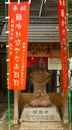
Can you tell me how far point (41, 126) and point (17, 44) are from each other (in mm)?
3243

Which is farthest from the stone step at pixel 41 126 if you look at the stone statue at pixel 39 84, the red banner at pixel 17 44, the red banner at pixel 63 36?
the red banner at pixel 17 44

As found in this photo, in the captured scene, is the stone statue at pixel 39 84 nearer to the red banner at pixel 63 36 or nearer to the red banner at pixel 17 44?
the red banner at pixel 63 36

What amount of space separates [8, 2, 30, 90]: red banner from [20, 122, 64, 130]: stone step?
2030 mm

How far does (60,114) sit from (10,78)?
358 centimetres

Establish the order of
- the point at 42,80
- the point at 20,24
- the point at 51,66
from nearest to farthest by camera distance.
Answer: the point at 20,24 < the point at 51,66 < the point at 42,80

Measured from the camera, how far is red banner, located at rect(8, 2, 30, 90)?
367 inches

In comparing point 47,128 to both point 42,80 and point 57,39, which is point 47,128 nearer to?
point 42,80

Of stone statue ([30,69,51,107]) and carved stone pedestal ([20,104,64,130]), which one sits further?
stone statue ([30,69,51,107])

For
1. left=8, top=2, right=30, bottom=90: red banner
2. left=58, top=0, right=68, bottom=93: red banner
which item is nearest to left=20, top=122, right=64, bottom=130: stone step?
left=58, top=0, right=68, bottom=93: red banner

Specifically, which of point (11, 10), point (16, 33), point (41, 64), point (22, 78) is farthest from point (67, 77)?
point (41, 64)

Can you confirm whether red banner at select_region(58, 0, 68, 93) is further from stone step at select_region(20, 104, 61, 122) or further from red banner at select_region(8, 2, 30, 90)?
stone step at select_region(20, 104, 61, 122)

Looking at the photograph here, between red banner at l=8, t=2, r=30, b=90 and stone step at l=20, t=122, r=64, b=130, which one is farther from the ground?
red banner at l=8, t=2, r=30, b=90

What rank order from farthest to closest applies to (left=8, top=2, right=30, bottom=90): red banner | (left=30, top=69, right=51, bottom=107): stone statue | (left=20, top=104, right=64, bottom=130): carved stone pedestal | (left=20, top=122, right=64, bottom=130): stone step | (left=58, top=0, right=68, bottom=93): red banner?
(left=30, top=69, right=51, bottom=107): stone statue, (left=20, top=104, right=64, bottom=130): carved stone pedestal, (left=20, top=122, right=64, bottom=130): stone step, (left=8, top=2, right=30, bottom=90): red banner, (left=58, top=0, right=68, bottom=93): red banner

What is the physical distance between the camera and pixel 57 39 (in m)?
10.7
